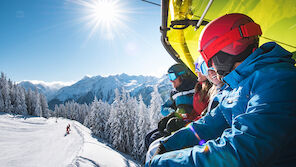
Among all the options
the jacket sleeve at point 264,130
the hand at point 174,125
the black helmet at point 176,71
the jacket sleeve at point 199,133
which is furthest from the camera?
the black helmet at point 176,71

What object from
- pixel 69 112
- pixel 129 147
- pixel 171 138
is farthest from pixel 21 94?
pixel 171 138

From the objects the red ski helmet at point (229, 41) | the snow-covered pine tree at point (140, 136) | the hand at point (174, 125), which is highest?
the red ski helmet at point (229, 41)

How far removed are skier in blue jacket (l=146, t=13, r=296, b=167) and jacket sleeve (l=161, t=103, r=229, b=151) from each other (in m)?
0.43

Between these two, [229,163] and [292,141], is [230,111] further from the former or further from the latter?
[229,163]

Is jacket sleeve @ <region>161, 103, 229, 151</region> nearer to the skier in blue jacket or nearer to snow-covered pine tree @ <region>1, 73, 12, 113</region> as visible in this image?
the skier in blue jacket

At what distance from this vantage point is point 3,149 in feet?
57.1

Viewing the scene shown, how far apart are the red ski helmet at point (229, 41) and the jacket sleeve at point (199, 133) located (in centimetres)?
77

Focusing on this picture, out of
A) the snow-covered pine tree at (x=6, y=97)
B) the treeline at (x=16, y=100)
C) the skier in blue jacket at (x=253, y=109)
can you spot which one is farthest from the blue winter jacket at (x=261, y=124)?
the snow-covered pine tree at (x=6, y=97)

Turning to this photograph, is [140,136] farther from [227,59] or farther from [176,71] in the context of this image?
[227,59]

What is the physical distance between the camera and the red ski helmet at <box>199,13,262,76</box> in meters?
1.47

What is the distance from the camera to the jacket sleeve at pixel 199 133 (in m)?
1.95

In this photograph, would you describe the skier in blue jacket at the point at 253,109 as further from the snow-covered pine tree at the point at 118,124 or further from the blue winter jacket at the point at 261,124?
the snow-covered pine tree at the point at 118,124

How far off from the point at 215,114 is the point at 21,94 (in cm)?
8089

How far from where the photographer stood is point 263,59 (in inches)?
45.1
